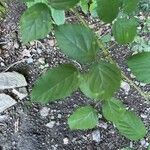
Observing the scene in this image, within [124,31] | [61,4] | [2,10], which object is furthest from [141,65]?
[2,10]

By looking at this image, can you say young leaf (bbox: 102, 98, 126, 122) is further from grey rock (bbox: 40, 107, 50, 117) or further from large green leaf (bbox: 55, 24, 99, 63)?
grey rock (bbox: 40, 107, 50, 117)

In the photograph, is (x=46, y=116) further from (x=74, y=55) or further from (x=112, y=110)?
(x=74, y=55)

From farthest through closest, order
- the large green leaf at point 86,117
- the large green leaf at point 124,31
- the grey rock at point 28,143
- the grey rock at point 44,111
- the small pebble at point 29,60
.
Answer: the small pebble at point 29,60 → the grey rock at point 44,111 → the grey rock at point 28,143 → the large green leaf at point 86,117 → the large green leaf at point 124,31

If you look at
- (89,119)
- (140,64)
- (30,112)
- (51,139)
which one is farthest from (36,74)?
(140,64)

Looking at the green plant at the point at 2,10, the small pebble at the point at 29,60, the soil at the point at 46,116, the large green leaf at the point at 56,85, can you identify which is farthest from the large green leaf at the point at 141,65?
the green plant at the point at 2,10

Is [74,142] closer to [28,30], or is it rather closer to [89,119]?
[89,119]

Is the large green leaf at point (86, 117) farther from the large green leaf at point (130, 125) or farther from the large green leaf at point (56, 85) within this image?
the large green leaf at point (56, 85)
